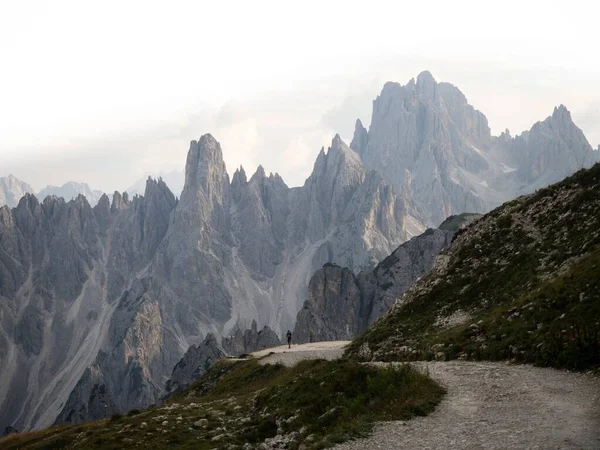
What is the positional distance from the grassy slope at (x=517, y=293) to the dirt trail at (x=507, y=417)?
2331 mm

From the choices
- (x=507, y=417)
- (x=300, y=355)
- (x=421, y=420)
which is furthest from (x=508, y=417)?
(x=300, y=355)

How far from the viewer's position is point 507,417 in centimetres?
1727

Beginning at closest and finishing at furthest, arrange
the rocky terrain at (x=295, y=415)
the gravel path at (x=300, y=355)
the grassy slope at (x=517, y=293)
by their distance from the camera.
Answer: the rocky terrain at (x=295, y=415), the grassy slope at (x=517, y=293), the gravel path at (x=300, y=355)

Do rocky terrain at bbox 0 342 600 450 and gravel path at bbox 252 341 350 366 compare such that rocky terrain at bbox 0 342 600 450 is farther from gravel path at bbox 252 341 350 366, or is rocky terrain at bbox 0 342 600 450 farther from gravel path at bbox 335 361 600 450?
gravel path at bbox 252 341 350 366

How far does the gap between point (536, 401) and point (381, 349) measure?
19.5 m

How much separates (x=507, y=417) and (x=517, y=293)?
61.1 ft

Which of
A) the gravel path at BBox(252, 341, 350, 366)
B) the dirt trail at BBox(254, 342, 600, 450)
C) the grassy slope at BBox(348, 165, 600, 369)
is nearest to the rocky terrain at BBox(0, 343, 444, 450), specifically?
the dirt trail at BBox(254, 342, 600, 450)

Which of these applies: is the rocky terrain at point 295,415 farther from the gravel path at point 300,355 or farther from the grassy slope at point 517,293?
the gravel path at point 300,355

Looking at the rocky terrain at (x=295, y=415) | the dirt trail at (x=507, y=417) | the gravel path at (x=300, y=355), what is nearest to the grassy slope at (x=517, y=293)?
the dirt trail at (x=507, y=417)

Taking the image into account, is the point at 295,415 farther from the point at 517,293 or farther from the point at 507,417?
the point at 517,293

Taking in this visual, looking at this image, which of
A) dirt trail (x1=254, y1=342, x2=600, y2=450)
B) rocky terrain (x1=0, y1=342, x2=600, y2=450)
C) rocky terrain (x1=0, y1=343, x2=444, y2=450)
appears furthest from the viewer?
rocky terrain (x1=0, y1=343, x2=444, y2=450)

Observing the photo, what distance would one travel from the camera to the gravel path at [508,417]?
49.6ft

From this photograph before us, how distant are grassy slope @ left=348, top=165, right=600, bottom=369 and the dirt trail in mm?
2331

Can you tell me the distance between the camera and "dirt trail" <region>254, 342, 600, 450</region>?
1512 centimetres
